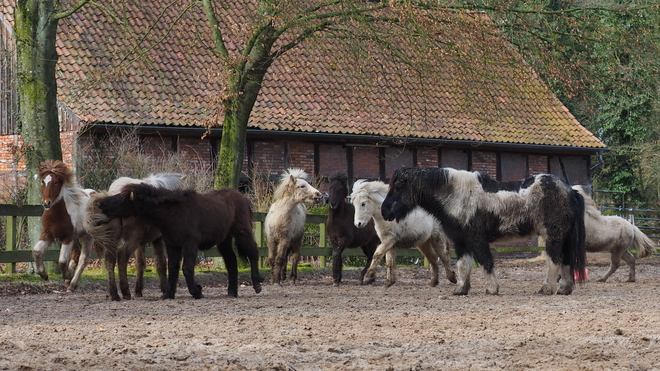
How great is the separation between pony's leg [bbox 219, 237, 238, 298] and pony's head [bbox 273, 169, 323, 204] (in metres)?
3.19

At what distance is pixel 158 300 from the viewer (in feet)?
41.8

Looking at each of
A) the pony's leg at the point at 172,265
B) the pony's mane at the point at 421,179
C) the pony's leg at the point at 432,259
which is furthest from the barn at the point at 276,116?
the pony's leg at the point at 172,265

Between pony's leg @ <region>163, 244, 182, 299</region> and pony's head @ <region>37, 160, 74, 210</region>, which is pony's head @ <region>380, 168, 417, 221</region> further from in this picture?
pony's head @ <region>37, 160, 74, 210</region>

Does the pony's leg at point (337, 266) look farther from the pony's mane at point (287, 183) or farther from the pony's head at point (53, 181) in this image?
the pony's head at point (53, 181)

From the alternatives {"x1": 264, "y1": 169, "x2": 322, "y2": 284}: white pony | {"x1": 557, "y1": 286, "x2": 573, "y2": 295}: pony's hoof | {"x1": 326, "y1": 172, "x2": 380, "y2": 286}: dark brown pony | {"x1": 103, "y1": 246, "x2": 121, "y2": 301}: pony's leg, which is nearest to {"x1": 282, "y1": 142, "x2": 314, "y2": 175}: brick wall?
{"x1": 326, "y1": 172, "x2": 380, "y2": 286}: dark brown pony

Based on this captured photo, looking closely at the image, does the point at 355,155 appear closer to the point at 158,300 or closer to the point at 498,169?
the point at 498,169

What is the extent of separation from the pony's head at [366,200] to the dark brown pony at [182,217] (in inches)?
124

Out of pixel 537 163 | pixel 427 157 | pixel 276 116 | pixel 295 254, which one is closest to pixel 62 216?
pixel 295 254

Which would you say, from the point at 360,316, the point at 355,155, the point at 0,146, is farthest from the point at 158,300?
the point at 355,155

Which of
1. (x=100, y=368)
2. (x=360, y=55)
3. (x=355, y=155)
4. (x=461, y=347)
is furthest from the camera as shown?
(x=355, y=155)

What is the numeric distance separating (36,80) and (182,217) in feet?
16.9

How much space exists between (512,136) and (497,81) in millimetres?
14873

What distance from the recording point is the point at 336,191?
57.0 ft

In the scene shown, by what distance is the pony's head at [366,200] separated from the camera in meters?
16.5
